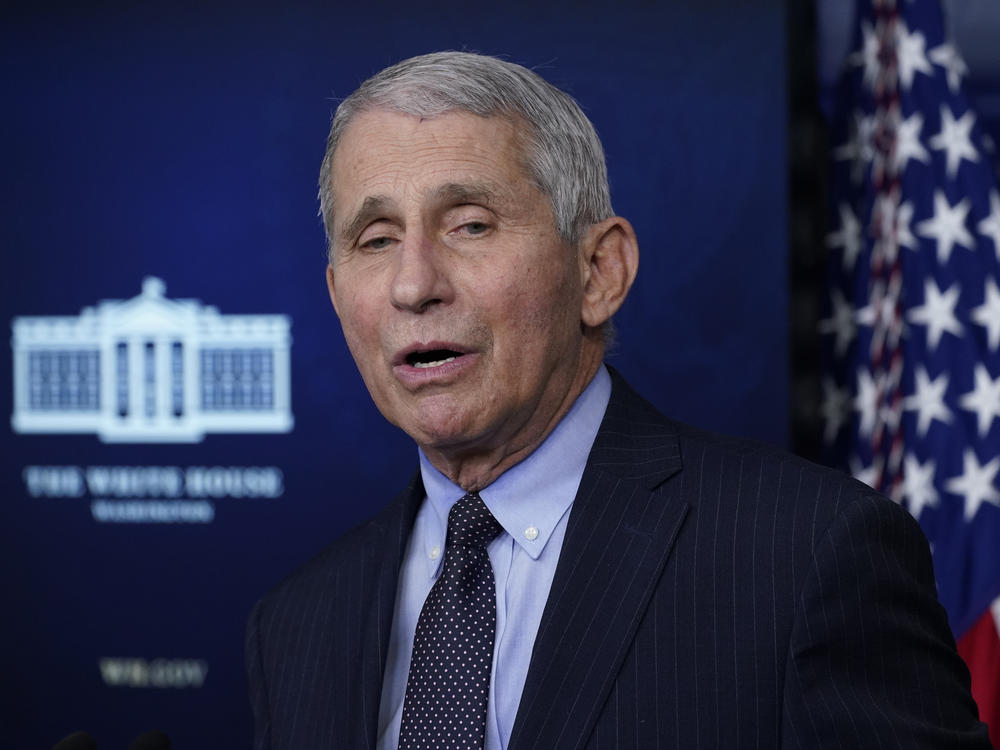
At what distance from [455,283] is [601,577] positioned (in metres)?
0.41

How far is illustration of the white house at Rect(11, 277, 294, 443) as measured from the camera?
2.78 m

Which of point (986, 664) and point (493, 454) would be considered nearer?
point (493, 454)

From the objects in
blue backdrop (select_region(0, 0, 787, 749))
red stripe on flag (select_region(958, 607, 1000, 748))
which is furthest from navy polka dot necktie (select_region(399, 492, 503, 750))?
red stripe on flag (select_region(958, 607, 1000, 748))

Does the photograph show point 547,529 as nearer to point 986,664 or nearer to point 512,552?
point 512,552

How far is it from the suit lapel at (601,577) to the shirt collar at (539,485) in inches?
1.5

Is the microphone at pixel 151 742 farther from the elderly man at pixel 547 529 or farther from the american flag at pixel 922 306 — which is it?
the american flag at pixel 922 306

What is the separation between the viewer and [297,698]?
1604mm

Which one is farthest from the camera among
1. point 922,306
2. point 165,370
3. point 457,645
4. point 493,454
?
point 165,370

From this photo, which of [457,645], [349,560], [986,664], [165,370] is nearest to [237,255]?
[165,370]

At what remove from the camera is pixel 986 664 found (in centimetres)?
234

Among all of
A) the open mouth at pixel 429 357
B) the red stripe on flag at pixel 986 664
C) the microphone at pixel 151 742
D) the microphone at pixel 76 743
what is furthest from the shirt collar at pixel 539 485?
the red stripe on flag at pixel 986 664

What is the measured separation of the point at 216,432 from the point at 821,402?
156cm

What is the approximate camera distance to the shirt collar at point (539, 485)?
145cm

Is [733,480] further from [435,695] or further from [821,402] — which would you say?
[821,402]
